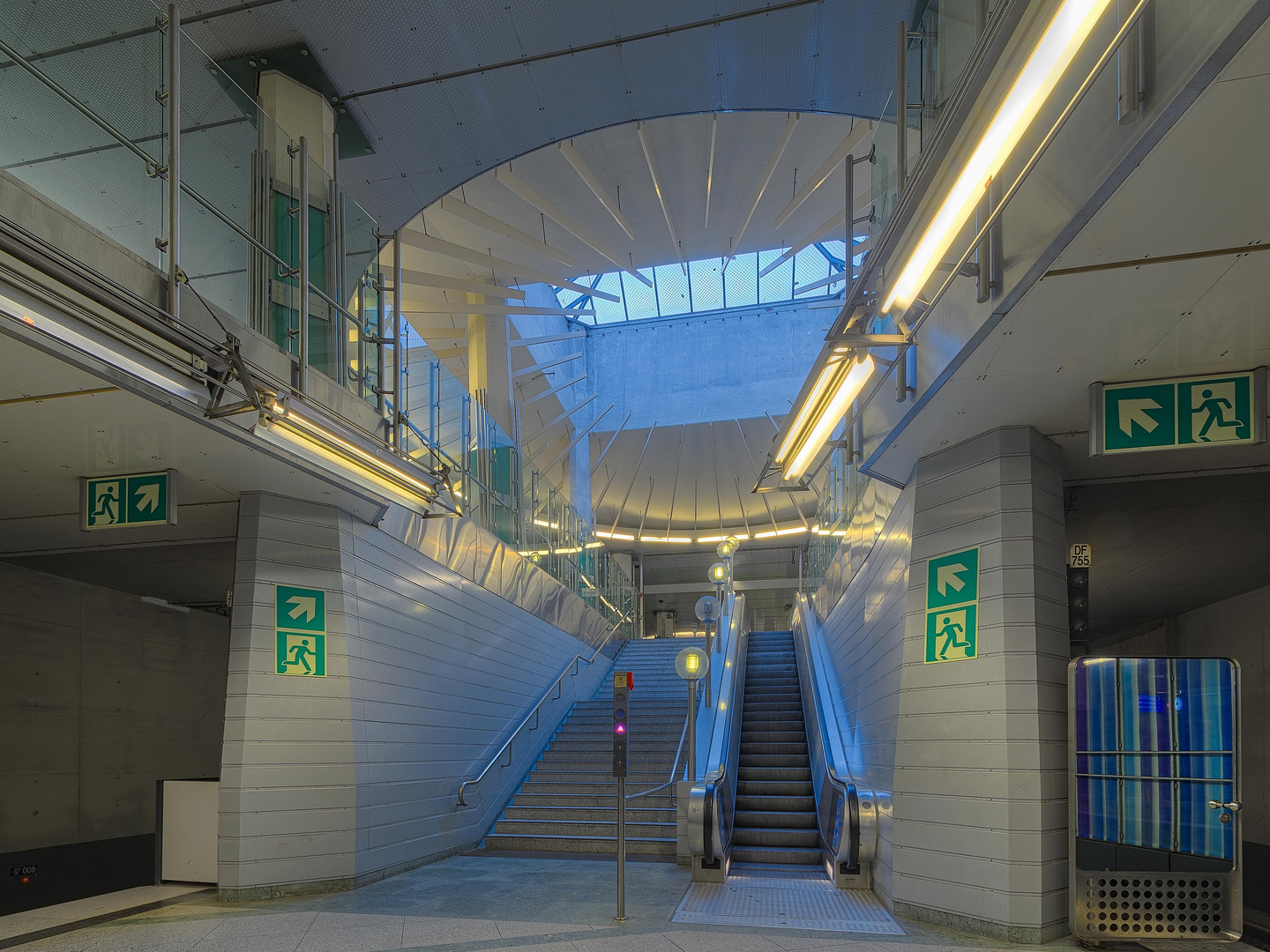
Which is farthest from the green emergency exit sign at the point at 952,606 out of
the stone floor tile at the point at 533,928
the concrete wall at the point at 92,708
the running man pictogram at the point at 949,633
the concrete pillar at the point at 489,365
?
the concrete pillar at the point at 489,365

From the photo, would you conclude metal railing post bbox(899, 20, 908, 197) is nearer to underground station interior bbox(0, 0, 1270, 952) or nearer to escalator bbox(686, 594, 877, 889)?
underground station interior bbox(0, 0, 1270, 952)

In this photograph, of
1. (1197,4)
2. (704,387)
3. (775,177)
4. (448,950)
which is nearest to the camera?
(1197,4)

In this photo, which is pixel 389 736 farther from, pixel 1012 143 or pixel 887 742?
pixel 1012 143

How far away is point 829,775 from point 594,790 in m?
3.37

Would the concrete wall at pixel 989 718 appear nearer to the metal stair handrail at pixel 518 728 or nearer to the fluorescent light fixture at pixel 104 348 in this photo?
the metal stair handrail at pixel 518 728

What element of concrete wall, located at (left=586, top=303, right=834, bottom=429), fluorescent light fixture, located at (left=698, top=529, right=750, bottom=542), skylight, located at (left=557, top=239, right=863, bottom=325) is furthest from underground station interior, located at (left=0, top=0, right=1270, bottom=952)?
fluorescent light fixture, located at (left=698, top=529, right=750, bottom=542)

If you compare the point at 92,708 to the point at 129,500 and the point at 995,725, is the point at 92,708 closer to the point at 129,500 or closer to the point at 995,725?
the point at 129,500

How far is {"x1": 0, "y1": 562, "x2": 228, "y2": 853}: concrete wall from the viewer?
937cm

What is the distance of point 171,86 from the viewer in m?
4.98

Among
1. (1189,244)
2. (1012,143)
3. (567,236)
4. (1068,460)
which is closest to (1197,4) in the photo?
(1012,143)

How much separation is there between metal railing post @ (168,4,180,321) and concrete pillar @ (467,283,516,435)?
986 cm

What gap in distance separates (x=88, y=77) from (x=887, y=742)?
6.43 metres

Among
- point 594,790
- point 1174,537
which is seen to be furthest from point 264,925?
point 1174,537

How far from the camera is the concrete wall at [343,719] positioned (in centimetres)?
689
